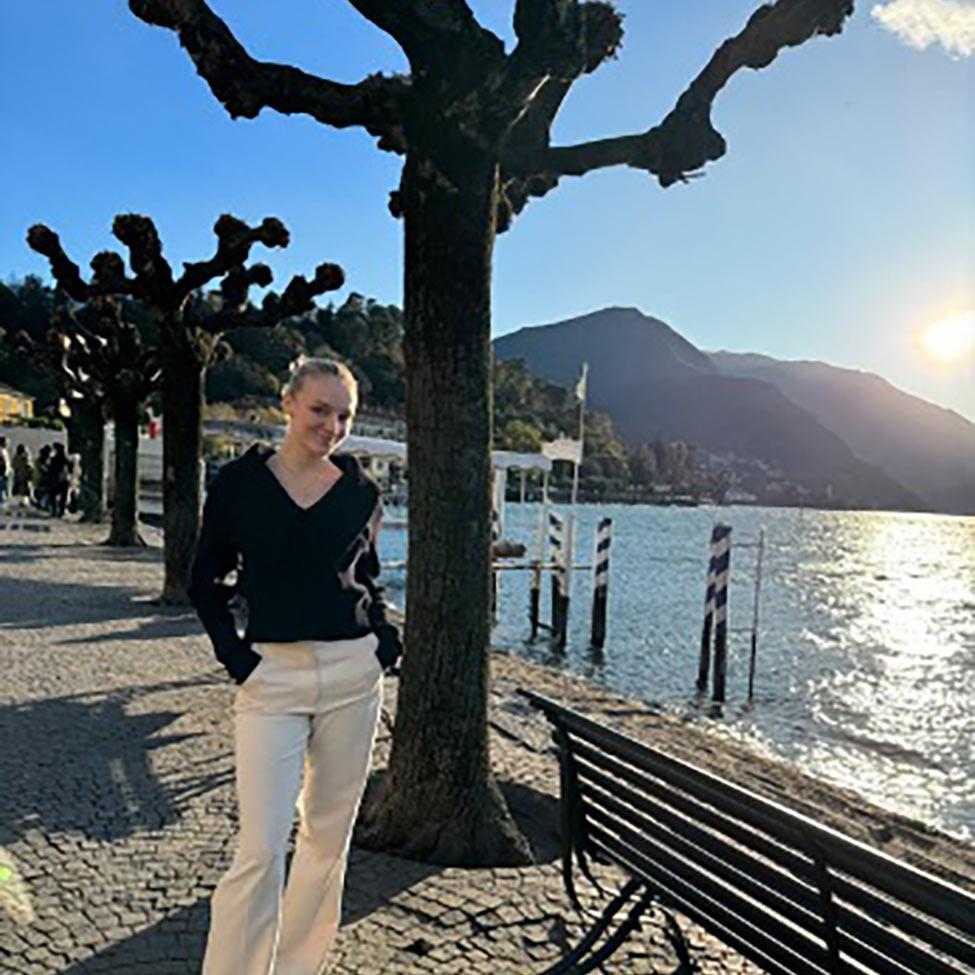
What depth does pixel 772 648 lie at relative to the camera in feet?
75.0

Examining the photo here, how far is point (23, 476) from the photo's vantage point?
3978 cm

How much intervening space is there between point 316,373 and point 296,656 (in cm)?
88

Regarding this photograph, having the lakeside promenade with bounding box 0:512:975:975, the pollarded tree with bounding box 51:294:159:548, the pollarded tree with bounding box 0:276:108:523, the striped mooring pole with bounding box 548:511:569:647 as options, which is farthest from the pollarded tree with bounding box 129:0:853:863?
the pollarded tree with bounding box 0:276:108:523

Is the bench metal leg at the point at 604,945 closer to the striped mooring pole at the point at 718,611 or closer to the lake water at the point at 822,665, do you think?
the lake water at the point at 822,665

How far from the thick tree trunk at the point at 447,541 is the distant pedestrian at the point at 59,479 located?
28680 millimetres

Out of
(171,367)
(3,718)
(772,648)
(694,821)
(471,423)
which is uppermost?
(171,367)

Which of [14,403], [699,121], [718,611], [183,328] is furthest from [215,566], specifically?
[14,403]

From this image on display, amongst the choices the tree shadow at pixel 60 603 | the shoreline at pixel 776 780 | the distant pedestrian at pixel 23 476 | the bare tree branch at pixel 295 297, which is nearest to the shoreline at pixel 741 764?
the shoreline at pixel 776 780

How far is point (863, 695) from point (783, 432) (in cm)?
18430

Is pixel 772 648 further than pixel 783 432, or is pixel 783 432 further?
pixel 783 432

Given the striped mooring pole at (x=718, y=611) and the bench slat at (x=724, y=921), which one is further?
the striped mooring pole at (x=718, y=611)

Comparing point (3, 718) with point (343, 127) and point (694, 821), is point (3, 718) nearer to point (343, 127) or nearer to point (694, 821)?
point (343, 127)

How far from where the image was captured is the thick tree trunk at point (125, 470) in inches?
886

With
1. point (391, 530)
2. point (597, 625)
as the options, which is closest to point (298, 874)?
point (597, 625)
